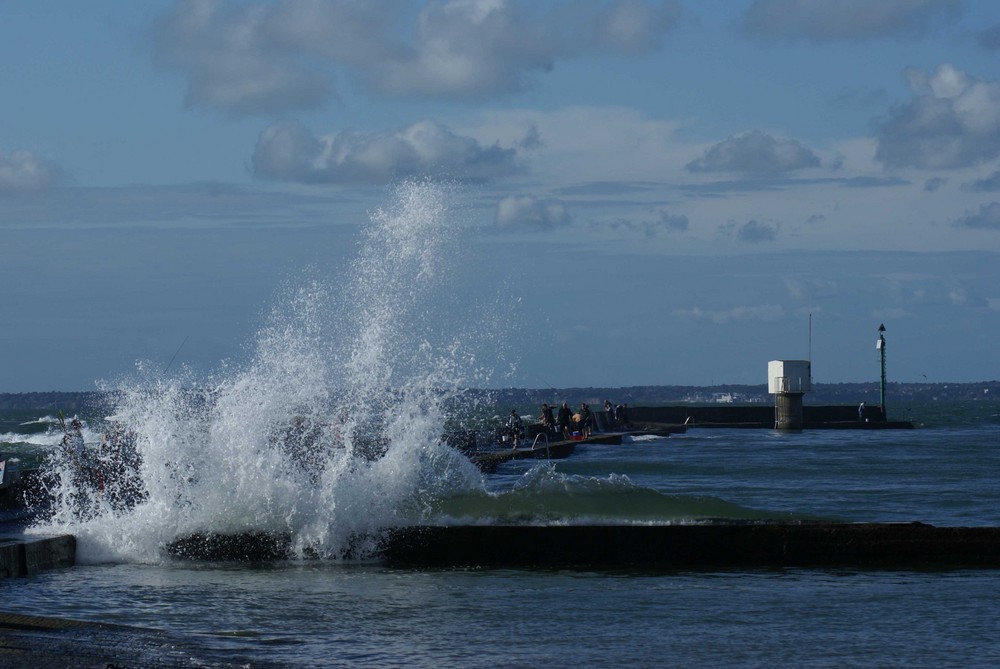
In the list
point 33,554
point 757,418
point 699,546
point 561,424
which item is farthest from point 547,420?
point 33,554

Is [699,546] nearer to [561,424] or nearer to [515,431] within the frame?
[515,431]

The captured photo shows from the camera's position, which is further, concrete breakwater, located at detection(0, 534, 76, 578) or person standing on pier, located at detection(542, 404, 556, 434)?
person standing on pier, located at detection(542, 404, 556, 434)

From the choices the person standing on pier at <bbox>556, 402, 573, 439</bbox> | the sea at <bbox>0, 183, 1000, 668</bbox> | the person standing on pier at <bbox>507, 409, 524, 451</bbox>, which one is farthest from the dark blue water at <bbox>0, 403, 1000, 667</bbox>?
the person standing on pier at <bbox>556, 402, 573, 439</bbox>

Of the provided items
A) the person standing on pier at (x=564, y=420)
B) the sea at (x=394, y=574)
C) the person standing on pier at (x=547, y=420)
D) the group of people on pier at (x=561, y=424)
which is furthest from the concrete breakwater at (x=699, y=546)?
the person standing on pier at (x=564, y=420)

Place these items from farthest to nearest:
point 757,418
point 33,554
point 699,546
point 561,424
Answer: point 757,418
point 561,424
point 699,546
point 33,554

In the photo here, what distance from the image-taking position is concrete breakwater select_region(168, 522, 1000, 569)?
13.8 m

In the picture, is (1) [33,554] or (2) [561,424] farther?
(2) [561,424]

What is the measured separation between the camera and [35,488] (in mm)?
19812

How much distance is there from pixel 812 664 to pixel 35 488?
13.7m

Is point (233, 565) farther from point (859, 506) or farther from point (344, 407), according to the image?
point (859, 506)

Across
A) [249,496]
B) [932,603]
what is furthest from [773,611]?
[249,496]

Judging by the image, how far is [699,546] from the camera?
14.1m

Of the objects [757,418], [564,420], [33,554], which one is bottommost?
[33,554]

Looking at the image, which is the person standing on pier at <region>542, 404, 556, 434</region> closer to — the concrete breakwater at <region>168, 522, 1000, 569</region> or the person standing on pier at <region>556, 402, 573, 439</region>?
the person standing on pier at <region>556, 402, 573, 439</region>
